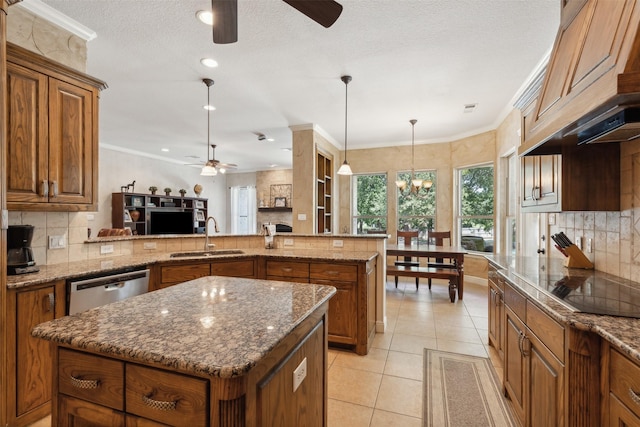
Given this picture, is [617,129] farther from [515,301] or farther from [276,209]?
[276,209]

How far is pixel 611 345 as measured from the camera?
1.02 meters

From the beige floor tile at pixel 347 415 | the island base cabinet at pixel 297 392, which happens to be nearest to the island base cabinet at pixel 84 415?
the island base cabinet at pixel 297 392

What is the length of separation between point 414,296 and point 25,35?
Result: 5164 mm

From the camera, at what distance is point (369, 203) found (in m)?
6.54

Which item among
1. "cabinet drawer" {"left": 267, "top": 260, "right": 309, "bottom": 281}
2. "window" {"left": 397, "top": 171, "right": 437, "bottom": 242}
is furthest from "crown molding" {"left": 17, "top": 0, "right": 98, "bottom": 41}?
"window" {"left": 397, "top": 171, "right": 437, "bottom": 242}

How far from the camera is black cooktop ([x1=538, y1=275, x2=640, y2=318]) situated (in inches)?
47.1

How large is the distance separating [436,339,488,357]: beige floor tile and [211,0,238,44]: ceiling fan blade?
310 centimetres

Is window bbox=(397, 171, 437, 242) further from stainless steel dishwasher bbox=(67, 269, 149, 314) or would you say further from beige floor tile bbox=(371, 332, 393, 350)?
stainless steel dishwasher bbox=(67, 269, 149, 314)

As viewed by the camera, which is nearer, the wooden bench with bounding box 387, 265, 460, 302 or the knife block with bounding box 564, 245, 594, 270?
the knife block with bounding box 564, 245, 594, 270

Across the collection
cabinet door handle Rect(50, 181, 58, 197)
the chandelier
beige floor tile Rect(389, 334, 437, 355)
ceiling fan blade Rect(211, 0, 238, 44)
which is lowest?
beige floor tile Rect(389, 334, 437, 355)

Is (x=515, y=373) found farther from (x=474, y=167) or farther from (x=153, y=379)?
(x=474, y=167)

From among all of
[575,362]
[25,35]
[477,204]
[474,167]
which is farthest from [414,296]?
[25,35]

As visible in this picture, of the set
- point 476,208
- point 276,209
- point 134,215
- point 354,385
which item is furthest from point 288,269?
point 276,209

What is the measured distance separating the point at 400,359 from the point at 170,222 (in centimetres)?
685
